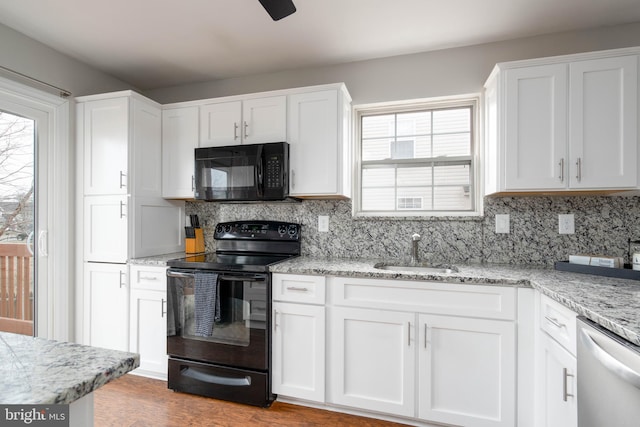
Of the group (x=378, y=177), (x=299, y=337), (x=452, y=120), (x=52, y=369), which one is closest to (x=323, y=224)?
(x=378, y=177)

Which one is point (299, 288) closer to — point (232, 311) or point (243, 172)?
point (232, 311)

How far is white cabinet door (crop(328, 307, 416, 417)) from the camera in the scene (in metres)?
1.85

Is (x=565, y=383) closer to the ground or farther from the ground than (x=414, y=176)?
closer to the ground

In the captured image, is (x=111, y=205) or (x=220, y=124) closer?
(x=111, y=205)

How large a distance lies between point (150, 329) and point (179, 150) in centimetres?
143

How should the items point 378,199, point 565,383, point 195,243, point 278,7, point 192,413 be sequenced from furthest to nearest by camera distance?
point 195,243 < point 378,199 < point 192,413 < point 278,7 < point 565,383

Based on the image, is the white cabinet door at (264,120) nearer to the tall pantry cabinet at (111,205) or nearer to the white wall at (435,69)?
the white wall at (435,69)

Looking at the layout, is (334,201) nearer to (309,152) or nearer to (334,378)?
(309,152)

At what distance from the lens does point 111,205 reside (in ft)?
8.07

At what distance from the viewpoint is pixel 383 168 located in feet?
8.75

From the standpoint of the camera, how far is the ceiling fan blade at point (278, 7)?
156 centimetres

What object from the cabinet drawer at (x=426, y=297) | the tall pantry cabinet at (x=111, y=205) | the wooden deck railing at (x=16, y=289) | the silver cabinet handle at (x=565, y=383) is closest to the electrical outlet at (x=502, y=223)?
the cabinet drawer at (x=426, y=297)

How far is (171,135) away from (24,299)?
1.60 metres

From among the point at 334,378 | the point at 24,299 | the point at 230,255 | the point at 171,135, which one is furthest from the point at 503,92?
the point at 24,299
